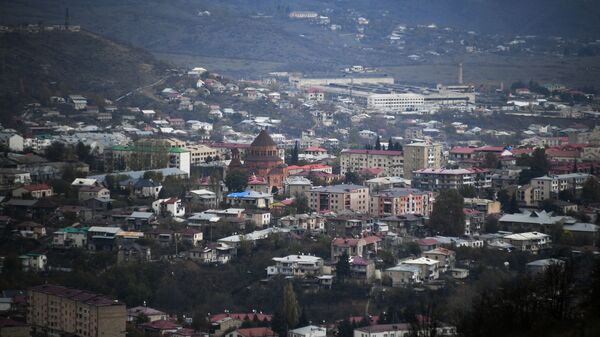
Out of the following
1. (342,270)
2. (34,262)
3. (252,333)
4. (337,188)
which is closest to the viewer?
(252,333)

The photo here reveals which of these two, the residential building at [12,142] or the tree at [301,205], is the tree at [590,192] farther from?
the residential building at [12,142]

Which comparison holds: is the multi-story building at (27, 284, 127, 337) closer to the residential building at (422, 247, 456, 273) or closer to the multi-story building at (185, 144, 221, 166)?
the residential building at (422, 247, 456, 273)

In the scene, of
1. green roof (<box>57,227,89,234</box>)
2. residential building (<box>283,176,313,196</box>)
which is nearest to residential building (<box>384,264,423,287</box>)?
green roof (<box>57,227,89,234</box>)

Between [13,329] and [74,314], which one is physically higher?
[74,314]

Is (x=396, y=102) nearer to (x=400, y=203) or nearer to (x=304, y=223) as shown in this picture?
Result: (x=400, y=203)

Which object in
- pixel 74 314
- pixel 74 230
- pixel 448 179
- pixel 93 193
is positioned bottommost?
pixel 74 314

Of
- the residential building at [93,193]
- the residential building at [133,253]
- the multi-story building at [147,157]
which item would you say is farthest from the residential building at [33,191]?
the residential building at [133,253]

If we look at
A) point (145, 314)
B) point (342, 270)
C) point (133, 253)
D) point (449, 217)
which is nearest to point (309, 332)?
point (145, 314)
